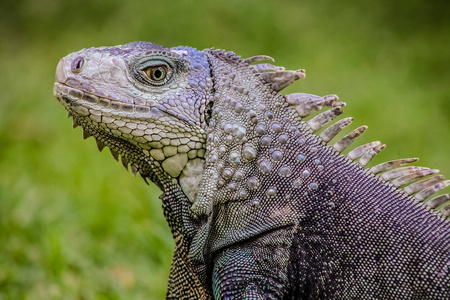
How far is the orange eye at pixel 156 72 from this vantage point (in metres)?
3.18

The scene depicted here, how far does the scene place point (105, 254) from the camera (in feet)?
17.5

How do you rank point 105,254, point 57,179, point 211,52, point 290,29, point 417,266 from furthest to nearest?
point 290,29 < point 57,179 < point 105,254 < point 211,52 < point 417,266

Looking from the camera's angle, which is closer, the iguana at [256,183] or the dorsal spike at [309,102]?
the iguana at [256,183]

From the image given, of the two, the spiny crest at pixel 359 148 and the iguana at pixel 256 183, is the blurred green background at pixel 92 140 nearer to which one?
the iguana at pixel 256 183

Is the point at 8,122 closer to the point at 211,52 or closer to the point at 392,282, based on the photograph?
the point at 211,52

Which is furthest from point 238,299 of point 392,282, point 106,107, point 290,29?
point 290,29

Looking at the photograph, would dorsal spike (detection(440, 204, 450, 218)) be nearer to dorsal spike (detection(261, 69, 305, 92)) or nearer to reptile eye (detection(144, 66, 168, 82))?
dorsal spike (detection(261, 69, 305, 92))

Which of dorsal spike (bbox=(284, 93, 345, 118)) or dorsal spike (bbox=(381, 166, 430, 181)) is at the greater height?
dorsal spike (bbox=(284, 93, 345, 118))

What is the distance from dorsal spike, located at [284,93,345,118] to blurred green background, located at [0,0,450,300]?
84.4 inches

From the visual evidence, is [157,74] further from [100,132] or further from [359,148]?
[359,148]

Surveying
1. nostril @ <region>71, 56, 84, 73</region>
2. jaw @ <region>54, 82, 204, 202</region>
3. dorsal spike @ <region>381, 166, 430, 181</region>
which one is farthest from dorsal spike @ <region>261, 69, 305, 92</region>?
nostril @ <region>71, 56, 84, 73</region>

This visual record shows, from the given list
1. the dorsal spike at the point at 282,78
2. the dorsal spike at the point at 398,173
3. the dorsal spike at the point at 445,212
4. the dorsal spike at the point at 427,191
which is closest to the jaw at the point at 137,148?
the dorsal spike at the point at 282,78

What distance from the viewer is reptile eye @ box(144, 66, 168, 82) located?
3179 mm

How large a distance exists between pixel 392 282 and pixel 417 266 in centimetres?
13
